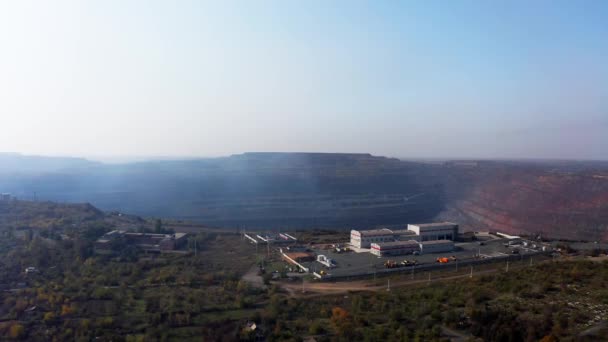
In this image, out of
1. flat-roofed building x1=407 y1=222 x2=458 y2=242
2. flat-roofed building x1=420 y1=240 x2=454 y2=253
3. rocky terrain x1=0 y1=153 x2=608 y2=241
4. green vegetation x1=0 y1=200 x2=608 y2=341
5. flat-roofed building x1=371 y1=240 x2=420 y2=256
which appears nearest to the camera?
green vegetation x1=0 y1=200 x2=608 y2=341

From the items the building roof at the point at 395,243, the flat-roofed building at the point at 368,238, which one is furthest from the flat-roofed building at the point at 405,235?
the building roof at the point at 395,243

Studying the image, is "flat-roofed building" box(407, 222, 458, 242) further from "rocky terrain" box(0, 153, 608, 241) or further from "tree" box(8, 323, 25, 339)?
"tree" box(8, 323, 25, 339)

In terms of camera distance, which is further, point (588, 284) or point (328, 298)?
point (328, 298)

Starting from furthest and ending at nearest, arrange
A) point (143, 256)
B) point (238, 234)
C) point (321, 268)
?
point (238, 234)
point (143, 256)
point (321, 268)

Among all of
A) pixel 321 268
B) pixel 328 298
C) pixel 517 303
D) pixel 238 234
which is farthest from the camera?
pixel 238 234

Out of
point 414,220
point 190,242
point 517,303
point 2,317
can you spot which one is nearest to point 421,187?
point 414,220

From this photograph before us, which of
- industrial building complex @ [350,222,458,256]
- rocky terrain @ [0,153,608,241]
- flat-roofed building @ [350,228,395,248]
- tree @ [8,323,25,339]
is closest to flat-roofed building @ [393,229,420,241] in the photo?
industrial building complex @ [350,222,458,256]

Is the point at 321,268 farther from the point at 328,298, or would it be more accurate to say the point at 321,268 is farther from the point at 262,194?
the point at 262,194
